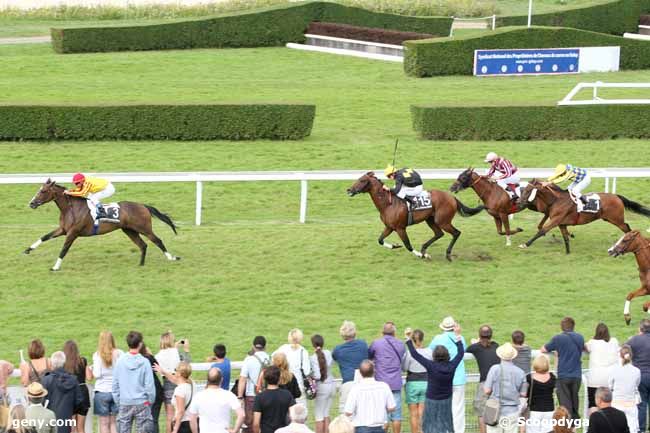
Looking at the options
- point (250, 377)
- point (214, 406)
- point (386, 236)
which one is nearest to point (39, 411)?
point (214, 406)

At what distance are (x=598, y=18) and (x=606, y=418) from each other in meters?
23.2

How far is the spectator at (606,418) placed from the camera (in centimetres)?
727

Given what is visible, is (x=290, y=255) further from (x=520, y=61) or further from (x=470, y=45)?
(x=520, y=61)

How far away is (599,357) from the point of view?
28.7ft

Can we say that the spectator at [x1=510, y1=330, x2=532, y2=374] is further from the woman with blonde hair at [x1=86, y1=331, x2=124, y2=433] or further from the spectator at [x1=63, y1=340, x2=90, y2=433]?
the spectator at [x1=63, y1=340, x2=90, y2=433]

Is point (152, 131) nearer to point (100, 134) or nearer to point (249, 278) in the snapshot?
point (100, 134)

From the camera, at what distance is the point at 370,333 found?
1093 centimetres

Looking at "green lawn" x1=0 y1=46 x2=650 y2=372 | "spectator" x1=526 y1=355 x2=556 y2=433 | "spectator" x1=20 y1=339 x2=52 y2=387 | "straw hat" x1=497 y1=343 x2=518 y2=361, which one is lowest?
"green lawn" x1=0 y1=46 x2=650 y2=372

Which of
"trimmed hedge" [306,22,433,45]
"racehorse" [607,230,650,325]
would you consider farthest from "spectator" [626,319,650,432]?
"trimmed hedge" [306,22,433,45]

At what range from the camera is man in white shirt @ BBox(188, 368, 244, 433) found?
7.54 metres

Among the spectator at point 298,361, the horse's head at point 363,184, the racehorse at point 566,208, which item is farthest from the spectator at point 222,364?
the racehorse at point 566,208

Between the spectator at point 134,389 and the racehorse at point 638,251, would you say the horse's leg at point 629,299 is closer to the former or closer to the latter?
the racehorse at point 638,251

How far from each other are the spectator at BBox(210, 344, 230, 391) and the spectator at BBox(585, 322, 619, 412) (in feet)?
8.35

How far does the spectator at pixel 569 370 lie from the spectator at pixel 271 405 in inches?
83.9
